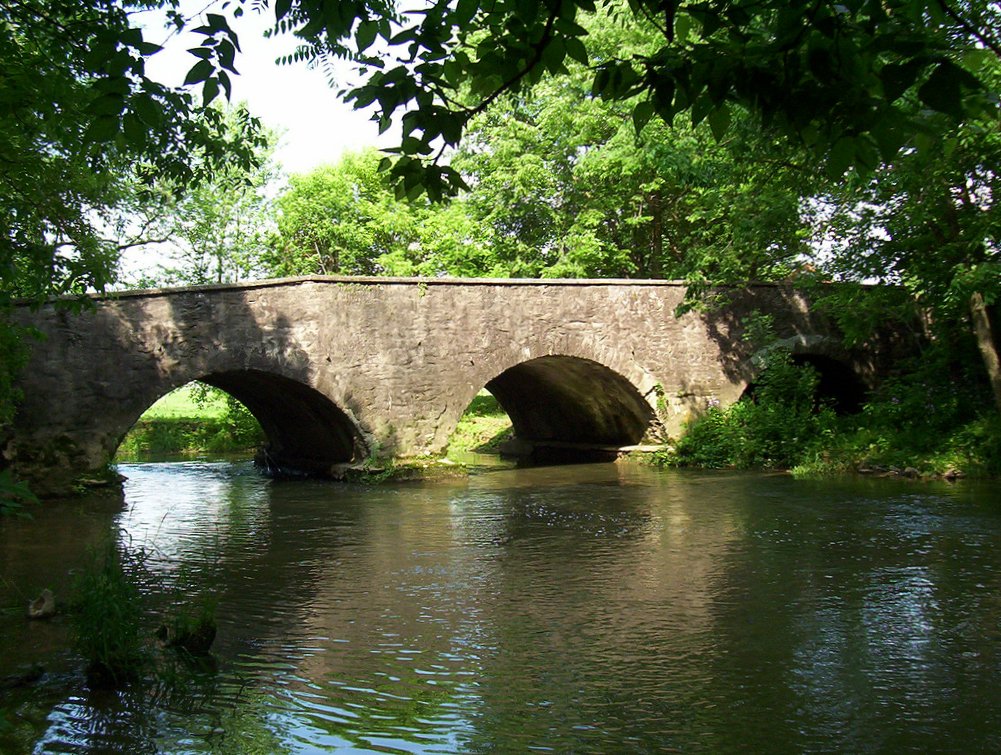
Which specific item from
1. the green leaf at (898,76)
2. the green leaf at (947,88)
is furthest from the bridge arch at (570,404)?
the green leaf at (947,88)

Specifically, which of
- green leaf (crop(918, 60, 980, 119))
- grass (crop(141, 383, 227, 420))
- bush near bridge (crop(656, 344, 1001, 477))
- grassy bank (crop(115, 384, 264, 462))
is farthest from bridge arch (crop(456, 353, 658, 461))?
green leaf (crop(918, 60, 980, 119))

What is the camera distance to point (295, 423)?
16.6 m

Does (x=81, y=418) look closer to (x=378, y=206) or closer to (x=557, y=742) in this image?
(x=557, y=742)

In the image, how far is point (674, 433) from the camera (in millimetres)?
17375

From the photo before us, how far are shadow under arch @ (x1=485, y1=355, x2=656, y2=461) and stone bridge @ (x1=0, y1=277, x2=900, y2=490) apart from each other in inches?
2.0

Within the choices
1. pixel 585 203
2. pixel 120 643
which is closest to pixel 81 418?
pixel 120 643

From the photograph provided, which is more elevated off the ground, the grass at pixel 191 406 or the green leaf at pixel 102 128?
the grass at pixel 191 406

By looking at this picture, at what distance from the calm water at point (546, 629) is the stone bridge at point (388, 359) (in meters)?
1.66

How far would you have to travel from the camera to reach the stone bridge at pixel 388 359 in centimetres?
1234

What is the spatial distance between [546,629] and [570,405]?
13.2 metres

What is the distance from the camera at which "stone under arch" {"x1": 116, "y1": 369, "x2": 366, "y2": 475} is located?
14.8 m

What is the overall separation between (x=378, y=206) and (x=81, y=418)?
1778 cm

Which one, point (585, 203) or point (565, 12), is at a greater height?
point (585, 203)

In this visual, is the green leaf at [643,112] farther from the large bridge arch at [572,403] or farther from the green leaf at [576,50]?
the large bridge arch at [572,403]
